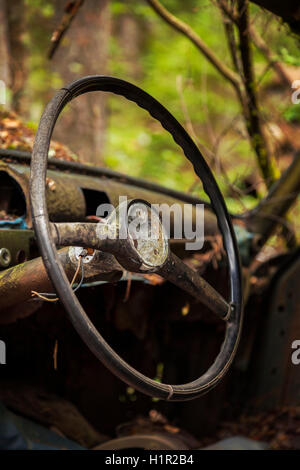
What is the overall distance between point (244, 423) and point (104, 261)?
6.93 feet

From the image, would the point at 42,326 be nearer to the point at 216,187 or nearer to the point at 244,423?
the point at 216,187

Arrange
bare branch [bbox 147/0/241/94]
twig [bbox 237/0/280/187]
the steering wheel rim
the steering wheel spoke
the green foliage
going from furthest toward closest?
the green foliage → bare branch [bbox 147/0/241/94] → twig [bbox 237/0/280/187] → the steering wheel spoke → the steering wheel rim

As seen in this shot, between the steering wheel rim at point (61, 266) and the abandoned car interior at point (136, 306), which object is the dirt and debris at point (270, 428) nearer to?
the abandoned car interior at point (136, 306)

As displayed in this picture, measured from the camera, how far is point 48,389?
96.4 inches

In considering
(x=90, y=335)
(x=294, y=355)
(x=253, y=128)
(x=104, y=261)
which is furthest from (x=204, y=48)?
(x=90, y=335)

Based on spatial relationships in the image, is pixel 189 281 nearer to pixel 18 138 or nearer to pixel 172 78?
pixel 18 138

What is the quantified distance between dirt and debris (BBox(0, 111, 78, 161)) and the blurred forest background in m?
0.04

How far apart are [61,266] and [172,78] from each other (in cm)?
910

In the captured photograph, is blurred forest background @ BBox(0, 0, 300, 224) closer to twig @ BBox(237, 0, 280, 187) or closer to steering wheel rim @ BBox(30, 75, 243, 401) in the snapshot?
twig @ BBox(237, 0, 280, 187)

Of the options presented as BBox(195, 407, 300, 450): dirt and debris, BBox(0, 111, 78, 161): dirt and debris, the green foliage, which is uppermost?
the green foliage

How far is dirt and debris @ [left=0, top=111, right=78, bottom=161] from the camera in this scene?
8.39ft

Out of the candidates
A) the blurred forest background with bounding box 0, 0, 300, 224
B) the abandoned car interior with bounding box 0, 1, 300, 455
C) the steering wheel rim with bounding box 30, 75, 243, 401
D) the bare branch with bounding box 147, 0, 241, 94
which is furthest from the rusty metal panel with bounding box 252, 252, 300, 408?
the bare branch with bounding box 147, 0, 241, 94

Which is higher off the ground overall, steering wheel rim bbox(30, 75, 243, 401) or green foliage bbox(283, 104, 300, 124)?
green foliage bbox(283, 104, 300, 124)

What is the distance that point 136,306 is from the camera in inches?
94.8
